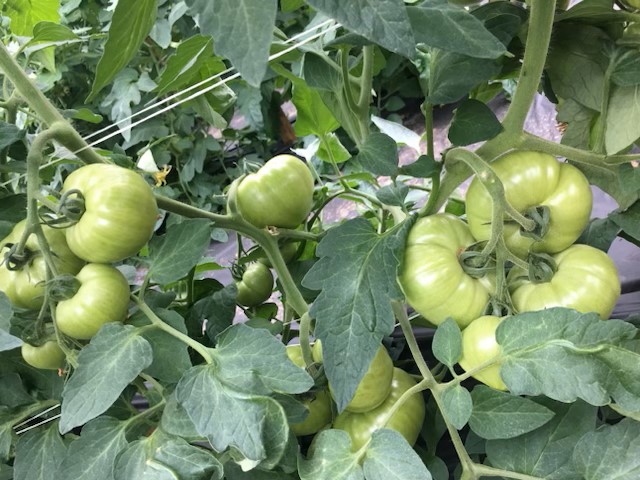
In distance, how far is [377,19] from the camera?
22 centimetres

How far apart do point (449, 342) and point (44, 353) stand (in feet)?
1.13

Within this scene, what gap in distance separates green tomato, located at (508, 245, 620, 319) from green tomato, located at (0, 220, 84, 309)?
14.6 inches

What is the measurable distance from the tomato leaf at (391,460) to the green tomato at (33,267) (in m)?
0.28

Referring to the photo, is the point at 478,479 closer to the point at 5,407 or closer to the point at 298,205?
the point at 298,205

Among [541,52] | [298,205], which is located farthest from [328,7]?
[298,205]

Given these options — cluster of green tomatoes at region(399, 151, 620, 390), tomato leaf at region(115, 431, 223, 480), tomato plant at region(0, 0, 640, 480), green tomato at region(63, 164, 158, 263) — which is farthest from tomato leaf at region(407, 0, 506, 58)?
tomato leaf at region(115, 431, 223, 480)

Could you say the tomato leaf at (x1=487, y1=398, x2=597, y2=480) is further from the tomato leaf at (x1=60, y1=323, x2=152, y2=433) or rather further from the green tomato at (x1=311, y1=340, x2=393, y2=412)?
the tomato leaf at (x1=60, y1=323, x2=152, y2=433)

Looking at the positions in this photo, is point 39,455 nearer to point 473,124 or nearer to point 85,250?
point 85,250

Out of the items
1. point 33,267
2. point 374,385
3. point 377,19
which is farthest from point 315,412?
point 377,19

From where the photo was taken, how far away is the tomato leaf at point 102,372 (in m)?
0.39

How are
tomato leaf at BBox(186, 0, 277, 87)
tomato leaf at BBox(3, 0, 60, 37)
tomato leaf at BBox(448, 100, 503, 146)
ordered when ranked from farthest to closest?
tomato leaf at BBox(3, 0, 60, 37)
tomato leaf at BBox(448, 100, 503, 146)
tomato leaf at BBox(186, 0, 277, 87)

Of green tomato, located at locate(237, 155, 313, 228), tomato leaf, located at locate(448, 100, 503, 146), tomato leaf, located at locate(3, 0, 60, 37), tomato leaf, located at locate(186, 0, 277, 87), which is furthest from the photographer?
tomato leaf, located at locate(3, 0, 60, 37)

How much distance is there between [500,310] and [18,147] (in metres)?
0.52

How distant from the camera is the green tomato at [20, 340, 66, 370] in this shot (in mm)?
466
